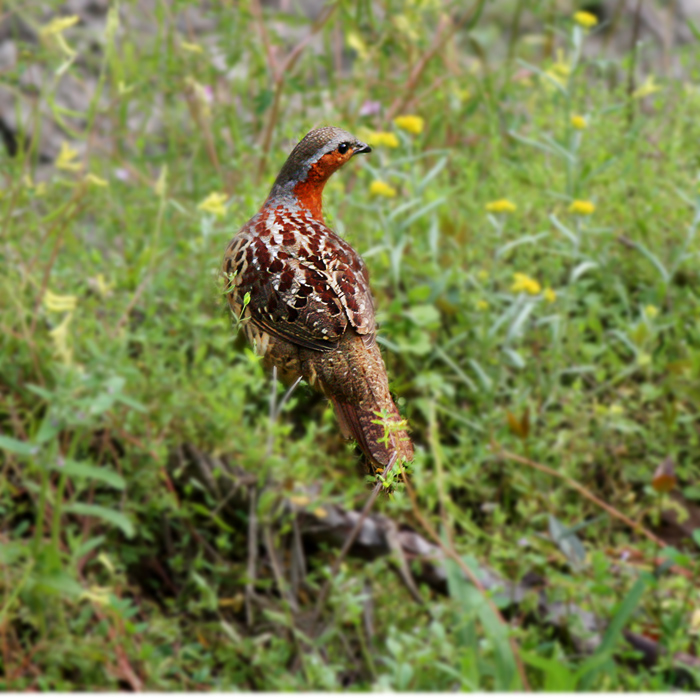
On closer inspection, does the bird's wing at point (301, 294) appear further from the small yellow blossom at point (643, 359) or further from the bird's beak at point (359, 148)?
the small yellow blossom at point (643, 359)

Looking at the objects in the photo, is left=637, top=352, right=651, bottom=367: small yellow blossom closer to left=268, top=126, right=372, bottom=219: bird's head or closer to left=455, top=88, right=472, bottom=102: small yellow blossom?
left=455, top=88, right=472, bottom=102: small yellow blossom

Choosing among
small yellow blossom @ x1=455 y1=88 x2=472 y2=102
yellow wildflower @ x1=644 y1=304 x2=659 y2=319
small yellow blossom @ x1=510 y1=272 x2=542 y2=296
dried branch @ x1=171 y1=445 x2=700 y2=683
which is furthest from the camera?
small yellow blossom @ x1=455 y1=88 x2=472 y2=102

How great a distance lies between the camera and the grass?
106 inches

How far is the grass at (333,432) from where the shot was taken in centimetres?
270

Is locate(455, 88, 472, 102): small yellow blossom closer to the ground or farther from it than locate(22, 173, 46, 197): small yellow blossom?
farther from it

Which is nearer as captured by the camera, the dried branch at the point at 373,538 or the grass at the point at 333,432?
the grass at the point at 333,432

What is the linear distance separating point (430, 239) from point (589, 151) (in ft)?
4.54

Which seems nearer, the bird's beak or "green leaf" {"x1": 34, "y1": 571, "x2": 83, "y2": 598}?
the bird's beak

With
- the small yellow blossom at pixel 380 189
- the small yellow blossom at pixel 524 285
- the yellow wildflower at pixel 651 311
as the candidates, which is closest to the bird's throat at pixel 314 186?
the small yellow blossom at pixel 380 189

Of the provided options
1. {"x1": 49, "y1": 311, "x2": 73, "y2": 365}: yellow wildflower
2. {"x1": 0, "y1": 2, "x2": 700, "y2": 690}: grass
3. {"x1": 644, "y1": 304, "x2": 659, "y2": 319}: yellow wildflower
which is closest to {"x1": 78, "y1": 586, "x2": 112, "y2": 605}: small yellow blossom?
{"x1": 0, "y1": 2, "x2": 700, "y2": 690}: grass

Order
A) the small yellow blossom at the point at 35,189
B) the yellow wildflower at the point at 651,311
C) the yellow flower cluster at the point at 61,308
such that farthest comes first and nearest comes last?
the yellow wildflower at the point at 651,311, the small yellow blossom at the point at 35,189, the yellow flower cluster at the point at 61,308

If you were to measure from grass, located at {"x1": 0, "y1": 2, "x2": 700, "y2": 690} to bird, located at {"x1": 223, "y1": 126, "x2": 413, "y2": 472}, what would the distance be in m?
2.06

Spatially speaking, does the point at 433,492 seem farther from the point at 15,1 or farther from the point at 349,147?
the point at 15,1

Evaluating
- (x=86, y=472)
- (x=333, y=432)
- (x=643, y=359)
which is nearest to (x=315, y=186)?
(x=86, y=472)
